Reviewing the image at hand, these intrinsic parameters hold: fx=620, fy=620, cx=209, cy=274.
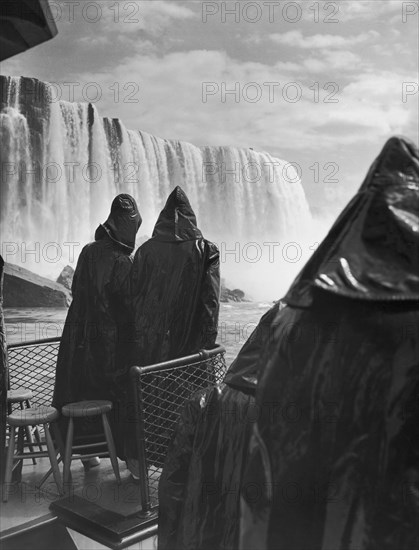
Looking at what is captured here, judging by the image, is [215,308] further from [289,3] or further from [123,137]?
[123,137]

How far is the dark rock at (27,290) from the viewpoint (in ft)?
21.5

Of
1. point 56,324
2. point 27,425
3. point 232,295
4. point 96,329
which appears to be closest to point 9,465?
point 27,425

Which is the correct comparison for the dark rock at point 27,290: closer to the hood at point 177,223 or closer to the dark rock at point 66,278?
the dark rock at point 66,278

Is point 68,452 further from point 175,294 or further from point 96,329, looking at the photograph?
point 175,294

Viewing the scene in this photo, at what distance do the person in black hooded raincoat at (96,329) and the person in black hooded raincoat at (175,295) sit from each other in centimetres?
10

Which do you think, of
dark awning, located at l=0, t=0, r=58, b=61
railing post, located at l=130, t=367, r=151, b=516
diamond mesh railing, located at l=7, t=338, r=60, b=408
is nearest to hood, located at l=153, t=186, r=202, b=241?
diamond mesh railing, located at l=7, t=338, r=60, b=408

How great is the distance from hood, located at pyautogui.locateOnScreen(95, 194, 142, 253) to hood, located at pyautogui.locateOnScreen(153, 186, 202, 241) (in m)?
0.17

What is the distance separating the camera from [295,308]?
0.99 meters

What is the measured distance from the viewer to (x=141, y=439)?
2.47 metres

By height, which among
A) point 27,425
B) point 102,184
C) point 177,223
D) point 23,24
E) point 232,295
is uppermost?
point 102,184

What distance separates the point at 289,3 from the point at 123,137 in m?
2.49

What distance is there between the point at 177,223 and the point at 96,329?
27.8 inches

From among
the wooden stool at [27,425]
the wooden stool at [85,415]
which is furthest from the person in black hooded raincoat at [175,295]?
the wooden stool at [27,425]

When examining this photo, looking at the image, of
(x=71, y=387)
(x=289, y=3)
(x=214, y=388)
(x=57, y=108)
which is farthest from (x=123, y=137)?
(x=214, y=388)
